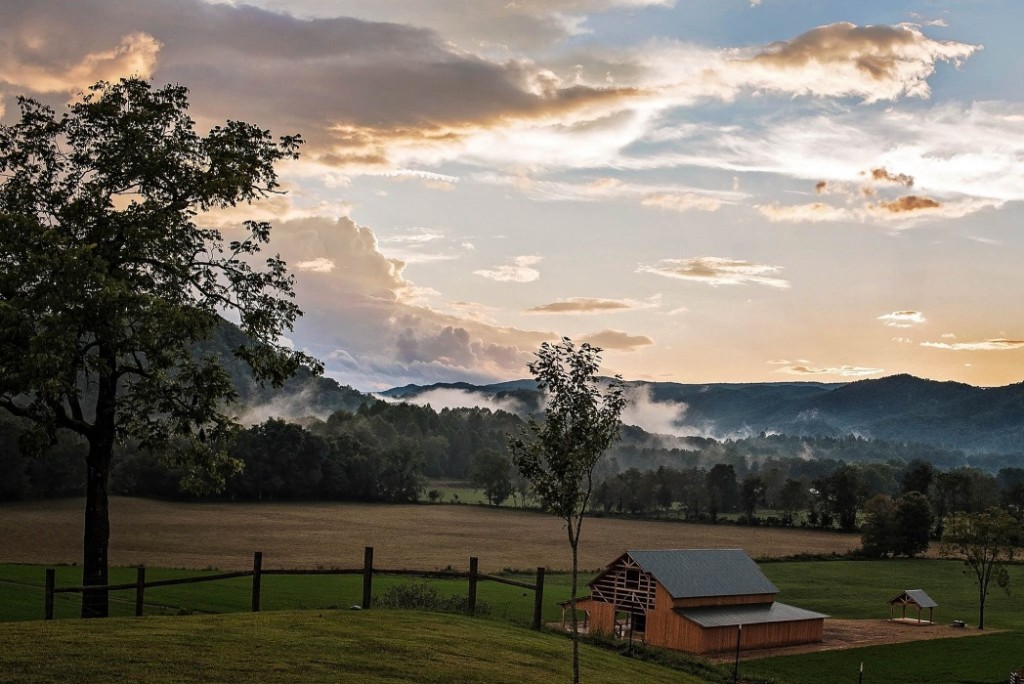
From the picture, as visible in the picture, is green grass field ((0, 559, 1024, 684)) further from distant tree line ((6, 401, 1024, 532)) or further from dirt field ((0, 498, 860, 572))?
distant tree line ((6, 401, 1024, 532))

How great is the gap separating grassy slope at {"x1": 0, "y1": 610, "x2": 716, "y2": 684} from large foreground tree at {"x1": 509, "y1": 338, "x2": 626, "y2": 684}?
2989 mm

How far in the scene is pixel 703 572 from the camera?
67.3 meters

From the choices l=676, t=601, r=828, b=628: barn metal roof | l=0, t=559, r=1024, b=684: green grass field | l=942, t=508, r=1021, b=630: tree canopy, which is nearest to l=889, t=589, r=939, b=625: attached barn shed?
l=0, t=559, r=1024, b=684: green grass field

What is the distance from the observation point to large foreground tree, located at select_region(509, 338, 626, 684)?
25516 mm

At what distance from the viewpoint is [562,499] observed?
25.5m

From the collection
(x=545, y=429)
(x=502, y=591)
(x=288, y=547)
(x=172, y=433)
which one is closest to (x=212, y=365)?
(x=172, y=433)

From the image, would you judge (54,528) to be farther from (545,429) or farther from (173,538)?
(545,429)

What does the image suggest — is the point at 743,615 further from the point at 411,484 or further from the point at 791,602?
the point at 411,484

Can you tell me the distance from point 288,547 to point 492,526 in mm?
50086

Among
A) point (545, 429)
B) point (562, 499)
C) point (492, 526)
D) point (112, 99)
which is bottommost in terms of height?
point (492, 526)

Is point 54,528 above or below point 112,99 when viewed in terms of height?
below

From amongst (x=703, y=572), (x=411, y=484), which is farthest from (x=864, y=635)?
(x=411, y=484)

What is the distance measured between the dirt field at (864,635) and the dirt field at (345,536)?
3436 centimetres

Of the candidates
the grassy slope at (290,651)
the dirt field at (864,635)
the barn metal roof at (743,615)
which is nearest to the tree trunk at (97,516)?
the grassy slope at (290,651)
